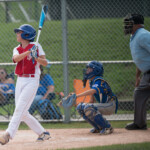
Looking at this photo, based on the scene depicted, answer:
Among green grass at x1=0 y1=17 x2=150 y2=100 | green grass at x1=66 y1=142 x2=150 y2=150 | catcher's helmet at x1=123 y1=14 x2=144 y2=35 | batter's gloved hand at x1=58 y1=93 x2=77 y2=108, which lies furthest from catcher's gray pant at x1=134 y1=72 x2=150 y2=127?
green grass at x1=0 y1=17 x2=150 y2=100

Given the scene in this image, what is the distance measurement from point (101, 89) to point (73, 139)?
100cm

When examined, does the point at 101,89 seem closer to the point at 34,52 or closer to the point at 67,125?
the point at 34,52

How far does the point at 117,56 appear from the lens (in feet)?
46.2

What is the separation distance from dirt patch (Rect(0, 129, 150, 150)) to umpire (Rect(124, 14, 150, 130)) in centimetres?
29

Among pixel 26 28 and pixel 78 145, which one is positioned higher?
pixel 26 28

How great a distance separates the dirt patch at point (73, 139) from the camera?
18.9ft

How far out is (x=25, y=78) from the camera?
5965 millimetres

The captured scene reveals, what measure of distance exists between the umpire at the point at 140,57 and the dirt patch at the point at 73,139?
0.29 metres

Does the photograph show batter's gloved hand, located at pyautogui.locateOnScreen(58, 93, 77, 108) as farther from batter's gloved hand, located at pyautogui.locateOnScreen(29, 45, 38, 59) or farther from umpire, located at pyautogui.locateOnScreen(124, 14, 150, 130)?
umpire, located at pyautogui.locateOnScreen(124, 14, 150, 130)

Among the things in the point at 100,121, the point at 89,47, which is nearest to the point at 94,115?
the point at 100,121

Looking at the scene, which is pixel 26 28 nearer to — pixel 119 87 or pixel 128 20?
pixel 128 20

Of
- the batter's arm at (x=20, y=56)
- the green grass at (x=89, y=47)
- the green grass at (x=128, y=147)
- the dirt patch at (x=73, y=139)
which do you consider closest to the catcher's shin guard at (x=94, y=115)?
the dirt patch at (x=73, y=139)

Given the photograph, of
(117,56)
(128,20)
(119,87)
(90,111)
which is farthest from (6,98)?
(117,56)

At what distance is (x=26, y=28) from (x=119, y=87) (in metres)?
7.01
